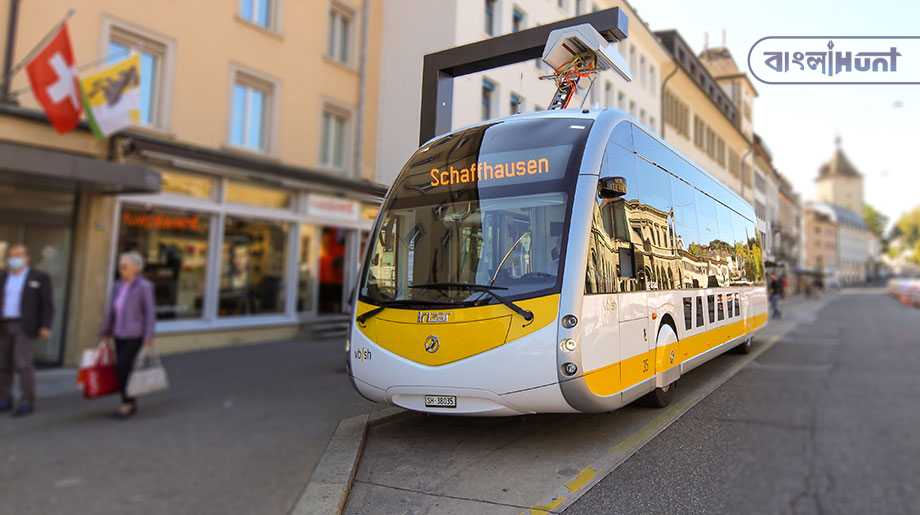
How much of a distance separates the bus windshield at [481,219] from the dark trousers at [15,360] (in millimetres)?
4122

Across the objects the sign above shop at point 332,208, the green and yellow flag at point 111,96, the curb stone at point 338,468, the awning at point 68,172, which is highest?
the green and yellow flag at point 111,96

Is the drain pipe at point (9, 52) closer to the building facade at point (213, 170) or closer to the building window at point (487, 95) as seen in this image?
the building facade at point (213, 170)

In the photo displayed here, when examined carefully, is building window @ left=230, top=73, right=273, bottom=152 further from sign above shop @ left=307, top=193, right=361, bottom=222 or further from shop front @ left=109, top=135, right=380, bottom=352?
sign above shop @ left=307, top=193, right=361, bottom=222

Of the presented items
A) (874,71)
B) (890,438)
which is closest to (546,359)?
(890,438)

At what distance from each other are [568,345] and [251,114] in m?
10.9

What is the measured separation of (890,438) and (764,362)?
6.13 metres

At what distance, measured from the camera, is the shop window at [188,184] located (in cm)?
1131

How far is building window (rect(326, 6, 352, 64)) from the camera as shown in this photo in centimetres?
1506

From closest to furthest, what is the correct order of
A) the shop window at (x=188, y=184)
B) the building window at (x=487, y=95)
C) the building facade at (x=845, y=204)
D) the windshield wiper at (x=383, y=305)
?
1. the windshield wiper at (x=383, y=305)
2. the building window at (x=487, y=95)
3. the shop window at (x=188, y=184)
4. the building facade at (x=845, y=204)

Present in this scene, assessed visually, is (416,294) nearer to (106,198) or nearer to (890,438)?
(890,438)

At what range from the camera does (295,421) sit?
575cm

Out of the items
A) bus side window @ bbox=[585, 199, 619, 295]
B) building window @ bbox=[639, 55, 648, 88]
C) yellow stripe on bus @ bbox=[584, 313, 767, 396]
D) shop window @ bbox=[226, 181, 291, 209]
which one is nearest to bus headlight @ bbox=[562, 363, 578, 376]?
yellow stripe on bus @ bbox=[584, 313, 767, 396]

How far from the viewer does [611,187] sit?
16.0 feet

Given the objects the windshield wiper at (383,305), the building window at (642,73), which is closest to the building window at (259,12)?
the windshield wiper at (383,305)
